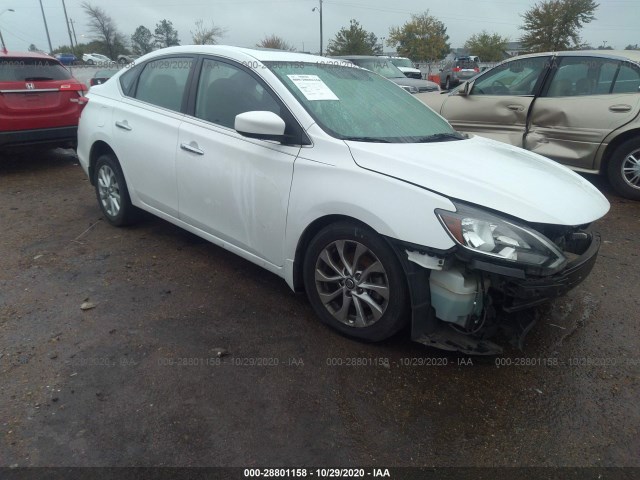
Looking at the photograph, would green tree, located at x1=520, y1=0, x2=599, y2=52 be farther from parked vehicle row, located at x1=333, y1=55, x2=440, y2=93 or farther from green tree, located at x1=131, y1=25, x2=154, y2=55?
green tree, located at x1=131, y1=25, x2=154, y2=55

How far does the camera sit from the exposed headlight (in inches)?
94.3

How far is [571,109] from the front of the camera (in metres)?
5.79

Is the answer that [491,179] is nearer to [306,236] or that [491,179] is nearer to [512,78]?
[306,236]

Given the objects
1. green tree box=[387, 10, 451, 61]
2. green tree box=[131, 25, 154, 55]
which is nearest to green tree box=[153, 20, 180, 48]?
green tree box=[131, 25, 154, 55]

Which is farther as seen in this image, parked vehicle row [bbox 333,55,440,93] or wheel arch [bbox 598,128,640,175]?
parked vehicle row [bbox 333,55,440,93]

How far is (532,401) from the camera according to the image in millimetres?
2518

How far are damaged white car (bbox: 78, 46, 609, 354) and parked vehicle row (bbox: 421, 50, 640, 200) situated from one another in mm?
2760

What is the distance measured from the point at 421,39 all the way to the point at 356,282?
178 ft

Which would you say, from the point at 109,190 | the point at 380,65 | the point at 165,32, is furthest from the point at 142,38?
the point at 109,190

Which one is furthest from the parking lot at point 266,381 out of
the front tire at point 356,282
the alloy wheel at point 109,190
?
the alloy wheel at point 109,190

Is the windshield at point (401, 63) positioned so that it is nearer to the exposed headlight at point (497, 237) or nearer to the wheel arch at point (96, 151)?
the wheel arch at point (96, 151)

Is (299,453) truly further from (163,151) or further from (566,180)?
(163,151)

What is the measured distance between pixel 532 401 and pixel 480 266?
78 centimetres

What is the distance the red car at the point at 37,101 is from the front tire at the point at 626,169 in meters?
6.85
